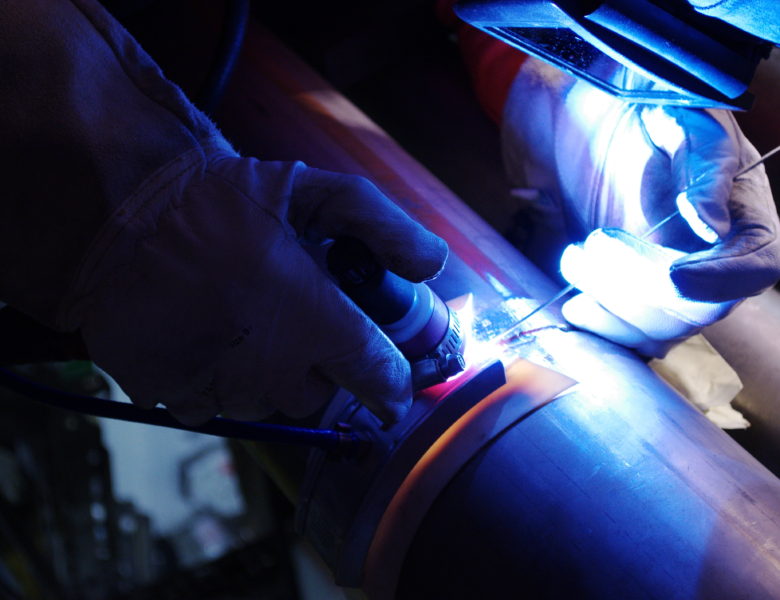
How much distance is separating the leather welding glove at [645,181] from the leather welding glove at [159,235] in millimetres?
429

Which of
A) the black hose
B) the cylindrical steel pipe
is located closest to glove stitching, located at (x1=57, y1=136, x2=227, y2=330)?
the black hose

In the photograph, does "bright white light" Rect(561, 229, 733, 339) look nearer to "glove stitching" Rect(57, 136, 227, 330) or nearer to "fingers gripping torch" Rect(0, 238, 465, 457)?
"fingers gripping torch" Rect(0, 238, 465, 457)

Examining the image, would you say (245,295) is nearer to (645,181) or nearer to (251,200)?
(251,200)

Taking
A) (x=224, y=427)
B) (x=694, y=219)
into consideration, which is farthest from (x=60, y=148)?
(x=694, y=219)

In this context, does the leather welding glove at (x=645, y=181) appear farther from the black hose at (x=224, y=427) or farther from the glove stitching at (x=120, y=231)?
the glove stitching at (x=120, y=231)

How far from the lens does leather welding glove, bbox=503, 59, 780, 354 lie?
0.86 meters

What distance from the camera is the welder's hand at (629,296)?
35.6 inches

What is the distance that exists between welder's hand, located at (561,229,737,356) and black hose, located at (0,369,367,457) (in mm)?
460

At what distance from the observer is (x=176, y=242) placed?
74cm

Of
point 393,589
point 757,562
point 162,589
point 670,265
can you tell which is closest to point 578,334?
point 670,265

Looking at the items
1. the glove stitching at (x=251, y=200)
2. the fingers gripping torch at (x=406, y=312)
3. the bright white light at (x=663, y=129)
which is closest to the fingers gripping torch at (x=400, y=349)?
the fingers gripping torch at (x=406, y=312)

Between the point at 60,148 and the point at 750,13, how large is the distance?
2.77 ft

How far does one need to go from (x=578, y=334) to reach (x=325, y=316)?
49cm

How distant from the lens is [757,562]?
0.74 metres
